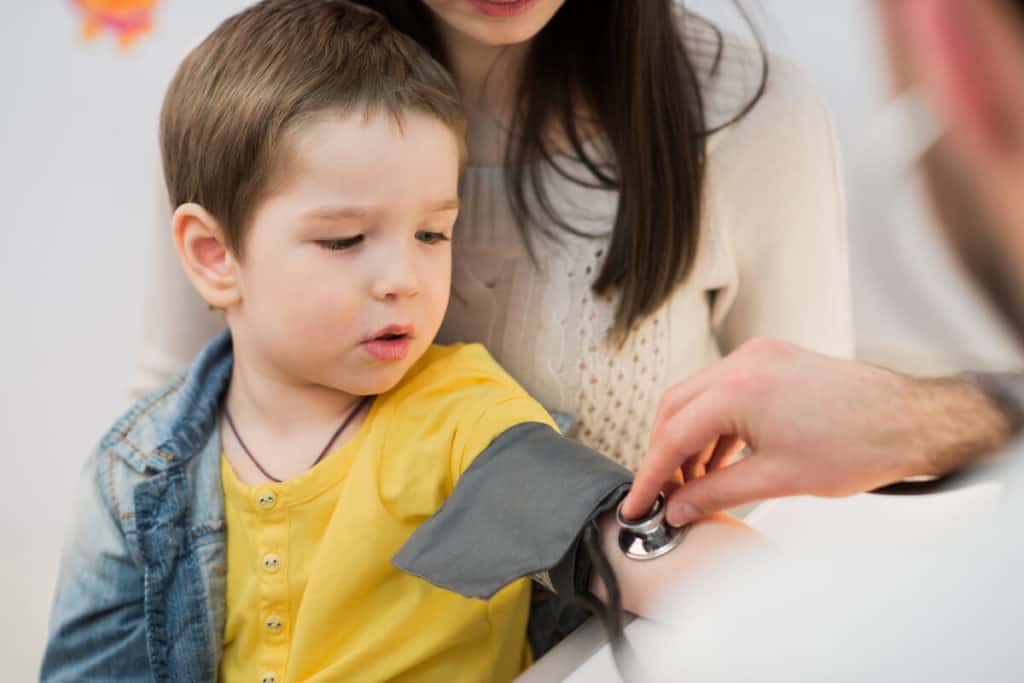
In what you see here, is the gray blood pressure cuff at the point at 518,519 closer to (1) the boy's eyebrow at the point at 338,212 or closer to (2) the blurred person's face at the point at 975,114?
(1) the boy's eyebrow at the point at 338,212

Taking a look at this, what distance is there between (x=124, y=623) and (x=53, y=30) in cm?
91

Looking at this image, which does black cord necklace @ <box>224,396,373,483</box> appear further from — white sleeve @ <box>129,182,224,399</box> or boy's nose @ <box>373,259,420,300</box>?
white sleeve @ <box>129,182,224,399</box>

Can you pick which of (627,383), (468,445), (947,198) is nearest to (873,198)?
(947,198)

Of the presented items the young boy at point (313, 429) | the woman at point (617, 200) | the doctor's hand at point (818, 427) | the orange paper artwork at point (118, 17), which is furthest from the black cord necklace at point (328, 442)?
the orange paper artwork at point (118, 17)

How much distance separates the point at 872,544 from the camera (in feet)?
1.57

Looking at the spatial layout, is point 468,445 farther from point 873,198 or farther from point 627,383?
point 873,198

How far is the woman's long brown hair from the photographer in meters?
0.98

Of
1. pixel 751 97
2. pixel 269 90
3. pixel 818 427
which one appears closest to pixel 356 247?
pixel 269 90

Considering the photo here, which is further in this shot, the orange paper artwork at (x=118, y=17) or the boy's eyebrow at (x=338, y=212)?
the orange paper artwork at (x=118, y=17)

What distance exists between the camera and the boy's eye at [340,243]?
2.54 ft

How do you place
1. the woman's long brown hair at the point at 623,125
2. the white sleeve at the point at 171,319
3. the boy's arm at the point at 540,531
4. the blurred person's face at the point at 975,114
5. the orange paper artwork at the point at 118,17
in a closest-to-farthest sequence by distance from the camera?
the blurred person's face at the point at 975,114, the boy's arm at the point at 540,531, the woman's long brown hair at the point at 623,125, the white sleeve at the point at 171,319, the orange paper artwork at the point at 118,17

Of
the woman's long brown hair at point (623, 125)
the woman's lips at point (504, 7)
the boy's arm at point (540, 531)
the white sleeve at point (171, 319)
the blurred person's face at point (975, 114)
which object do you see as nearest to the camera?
the blurred person's face at point (975, 114)

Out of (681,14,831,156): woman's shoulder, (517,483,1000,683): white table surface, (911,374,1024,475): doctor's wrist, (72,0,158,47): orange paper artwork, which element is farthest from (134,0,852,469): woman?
(72,0,158,47): orange paper artwork

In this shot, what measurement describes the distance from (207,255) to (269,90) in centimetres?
15
